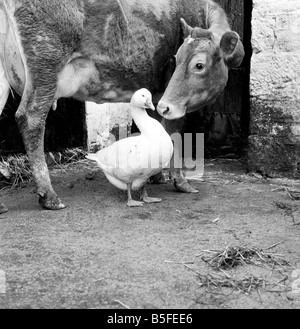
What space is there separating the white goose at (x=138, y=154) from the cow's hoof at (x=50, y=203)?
0.40m

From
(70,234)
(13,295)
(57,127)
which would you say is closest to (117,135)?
(57,127)

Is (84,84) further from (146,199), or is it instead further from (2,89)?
(146,199)

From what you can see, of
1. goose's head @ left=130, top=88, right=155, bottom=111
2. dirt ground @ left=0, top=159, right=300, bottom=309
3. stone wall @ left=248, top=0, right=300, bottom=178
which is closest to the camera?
dirt ground @ left=0, top=159, right=300, bottom=309

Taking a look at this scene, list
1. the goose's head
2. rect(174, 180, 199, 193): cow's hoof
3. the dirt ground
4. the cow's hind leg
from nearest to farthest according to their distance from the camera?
the dirt ground
the cow's hind leg
the goose's head
rect(174, 180, 199, 193): cow's hoof

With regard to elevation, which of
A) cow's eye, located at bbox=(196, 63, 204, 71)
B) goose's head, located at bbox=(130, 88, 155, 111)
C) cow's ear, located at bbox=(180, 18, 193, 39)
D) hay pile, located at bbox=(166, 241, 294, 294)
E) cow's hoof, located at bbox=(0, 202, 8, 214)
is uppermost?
cow's ear, located at bbox=(180, 18, 193, 39)

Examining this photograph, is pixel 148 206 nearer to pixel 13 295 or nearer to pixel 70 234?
pixel 70 234

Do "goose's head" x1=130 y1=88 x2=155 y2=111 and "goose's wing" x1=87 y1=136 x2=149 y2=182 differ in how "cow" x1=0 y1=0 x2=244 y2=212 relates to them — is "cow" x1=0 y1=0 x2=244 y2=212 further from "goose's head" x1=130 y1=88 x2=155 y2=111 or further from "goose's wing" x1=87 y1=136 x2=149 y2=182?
"goose's wing" x1=87 y1=136 x2=149 y2=182

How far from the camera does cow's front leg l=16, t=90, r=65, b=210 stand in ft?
12.6

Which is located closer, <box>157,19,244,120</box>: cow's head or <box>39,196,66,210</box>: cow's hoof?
<box>39,196,66,210</box>: cow's hoof

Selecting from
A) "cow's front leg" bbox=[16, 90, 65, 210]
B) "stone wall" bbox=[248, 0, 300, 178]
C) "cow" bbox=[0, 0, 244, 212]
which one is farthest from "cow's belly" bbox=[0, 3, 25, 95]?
"stone wall" bbox=[248, 0, 300, 178]

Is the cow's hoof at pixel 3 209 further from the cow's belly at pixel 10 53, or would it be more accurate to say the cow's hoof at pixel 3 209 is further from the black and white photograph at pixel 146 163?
the cow's belly at pixel 10 53

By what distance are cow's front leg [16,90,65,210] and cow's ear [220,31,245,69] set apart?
131 centimetres

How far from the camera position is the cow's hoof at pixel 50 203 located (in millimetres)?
3902

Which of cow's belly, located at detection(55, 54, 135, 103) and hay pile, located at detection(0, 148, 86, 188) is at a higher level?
cow's belly, located at detection(55, 54, 135, 103)
